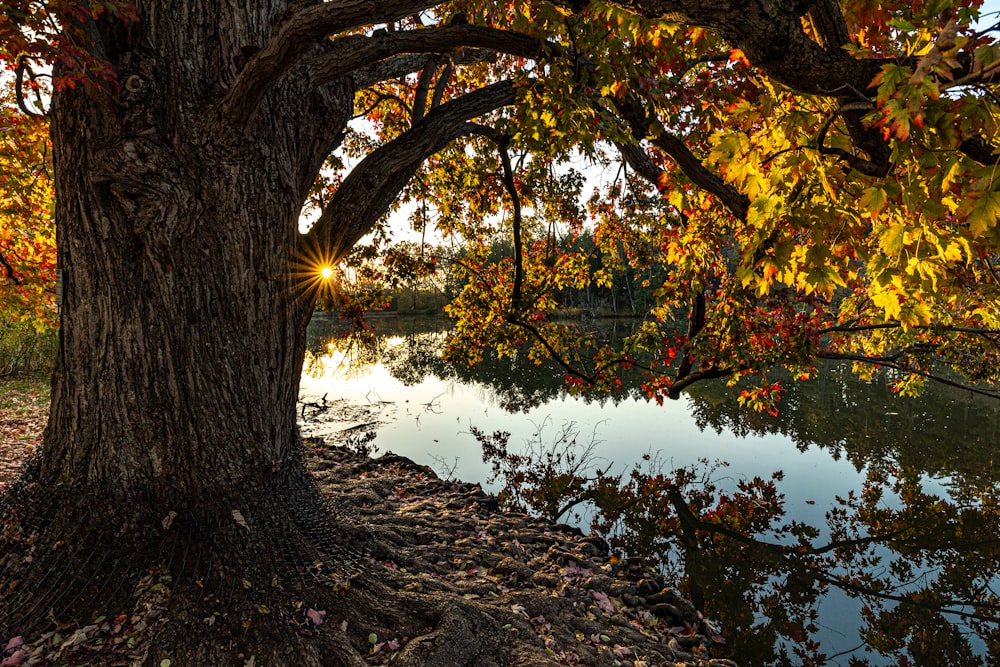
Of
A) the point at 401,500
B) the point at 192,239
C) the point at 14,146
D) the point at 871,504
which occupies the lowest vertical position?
the point at 871,504

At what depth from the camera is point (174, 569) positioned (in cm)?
247

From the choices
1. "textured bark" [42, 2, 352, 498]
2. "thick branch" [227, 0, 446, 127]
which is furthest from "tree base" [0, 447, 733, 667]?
"thick branch" [227, 0, 446, 127]

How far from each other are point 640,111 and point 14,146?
10.5 metres

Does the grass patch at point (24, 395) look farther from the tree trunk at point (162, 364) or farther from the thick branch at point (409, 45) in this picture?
the thick branch at point (409, 45)

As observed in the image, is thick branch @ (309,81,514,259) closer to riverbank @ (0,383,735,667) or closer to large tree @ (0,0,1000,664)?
large tree @ (0,0,1000,664)

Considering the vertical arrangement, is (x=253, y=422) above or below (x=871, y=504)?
above

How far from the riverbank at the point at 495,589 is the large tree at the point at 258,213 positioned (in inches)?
16.7

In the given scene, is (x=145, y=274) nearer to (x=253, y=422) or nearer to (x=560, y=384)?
(x=253, y=422)

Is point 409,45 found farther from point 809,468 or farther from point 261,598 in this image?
point 809,468

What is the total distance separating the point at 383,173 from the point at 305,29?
1367mm

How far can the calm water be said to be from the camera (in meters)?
4.74

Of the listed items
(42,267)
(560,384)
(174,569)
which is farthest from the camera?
(560,384)

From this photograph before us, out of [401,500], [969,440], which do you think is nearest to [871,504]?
[969,440]

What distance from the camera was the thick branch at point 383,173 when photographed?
3.40 meters
